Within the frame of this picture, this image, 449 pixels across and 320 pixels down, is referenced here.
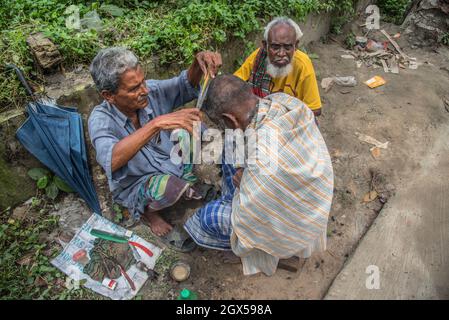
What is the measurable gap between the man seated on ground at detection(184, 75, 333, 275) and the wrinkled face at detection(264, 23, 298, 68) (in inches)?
40.9

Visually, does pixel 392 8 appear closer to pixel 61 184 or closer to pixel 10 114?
pixel 61 184

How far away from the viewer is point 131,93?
2.37 metres

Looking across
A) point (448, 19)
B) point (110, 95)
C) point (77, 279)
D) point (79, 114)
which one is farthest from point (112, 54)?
point (448, 19)

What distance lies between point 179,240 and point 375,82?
13.1 ft

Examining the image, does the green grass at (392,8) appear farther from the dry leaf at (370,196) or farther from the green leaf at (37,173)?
the green leaf at (37,173)

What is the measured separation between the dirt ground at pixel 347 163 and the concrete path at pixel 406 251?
11 centimetres

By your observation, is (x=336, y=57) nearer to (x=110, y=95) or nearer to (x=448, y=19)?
(x=448, y=19)

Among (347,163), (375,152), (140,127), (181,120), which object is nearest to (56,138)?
(140,127)

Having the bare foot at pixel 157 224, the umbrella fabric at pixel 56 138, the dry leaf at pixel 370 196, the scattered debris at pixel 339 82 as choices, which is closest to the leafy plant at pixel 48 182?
the umbrella fabric at pixel 56 138

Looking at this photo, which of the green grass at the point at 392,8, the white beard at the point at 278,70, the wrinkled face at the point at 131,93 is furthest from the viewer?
the green grass at the point at 392,8

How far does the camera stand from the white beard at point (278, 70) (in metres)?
3.13

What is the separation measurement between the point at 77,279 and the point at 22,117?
148 centimetres

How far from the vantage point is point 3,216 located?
2.91m

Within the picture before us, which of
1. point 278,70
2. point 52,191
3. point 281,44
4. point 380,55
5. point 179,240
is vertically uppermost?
point 281,44
